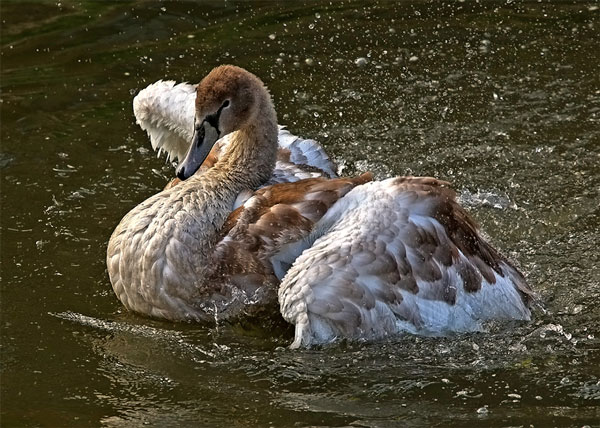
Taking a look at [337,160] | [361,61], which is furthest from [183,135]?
[361,61]

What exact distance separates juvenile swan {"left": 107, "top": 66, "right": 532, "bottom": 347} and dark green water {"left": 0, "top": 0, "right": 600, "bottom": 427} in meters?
0.13

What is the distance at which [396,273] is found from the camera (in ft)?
17.9

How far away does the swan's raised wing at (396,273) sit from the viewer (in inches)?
208

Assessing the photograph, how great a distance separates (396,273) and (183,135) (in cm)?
241

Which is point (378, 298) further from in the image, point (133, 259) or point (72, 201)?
point (72, 201)

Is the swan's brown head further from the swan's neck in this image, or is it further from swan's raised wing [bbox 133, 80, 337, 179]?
swan's raised wing [bbox 133, 80, 337, 179]

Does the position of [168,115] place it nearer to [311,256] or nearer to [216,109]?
[216,109]

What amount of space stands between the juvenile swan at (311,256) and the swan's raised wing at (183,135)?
0.66 m

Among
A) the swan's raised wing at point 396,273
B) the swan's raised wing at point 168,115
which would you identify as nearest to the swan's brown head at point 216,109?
the swan's raised wing at point 396,273

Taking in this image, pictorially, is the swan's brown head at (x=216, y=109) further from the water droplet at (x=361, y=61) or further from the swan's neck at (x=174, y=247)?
the water droplet at (x=361, y=61)

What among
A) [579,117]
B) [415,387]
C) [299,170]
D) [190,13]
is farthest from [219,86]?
[190,13]

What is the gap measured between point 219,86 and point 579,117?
297cm

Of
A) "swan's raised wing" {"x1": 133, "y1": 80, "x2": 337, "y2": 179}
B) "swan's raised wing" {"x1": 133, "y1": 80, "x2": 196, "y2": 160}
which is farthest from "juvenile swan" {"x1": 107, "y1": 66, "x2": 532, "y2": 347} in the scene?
"swan's raised wing" {"x1": 133, "y1": 80, "x2": 196, "y2": 160}

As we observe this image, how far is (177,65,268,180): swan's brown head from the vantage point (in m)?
6.12
